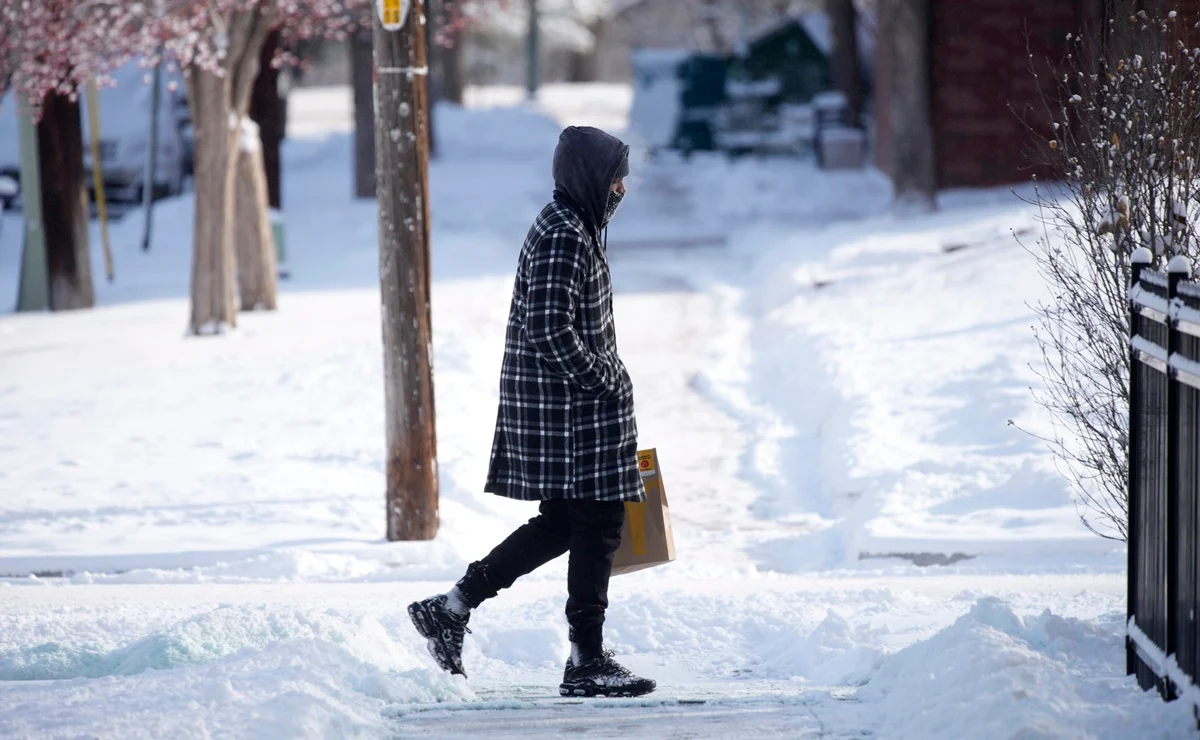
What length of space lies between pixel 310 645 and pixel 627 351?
9196mm

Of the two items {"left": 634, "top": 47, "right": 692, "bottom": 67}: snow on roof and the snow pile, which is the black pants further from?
{"left": 634, "top": 47, "right": 692, "bottom": 67}: snow on roof

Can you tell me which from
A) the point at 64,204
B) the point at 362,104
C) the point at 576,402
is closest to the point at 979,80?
the point at 362,104

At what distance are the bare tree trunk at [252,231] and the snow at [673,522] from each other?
394 millimetres

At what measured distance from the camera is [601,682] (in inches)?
179

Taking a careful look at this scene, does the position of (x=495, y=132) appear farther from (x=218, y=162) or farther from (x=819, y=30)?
(x=218, y=162)

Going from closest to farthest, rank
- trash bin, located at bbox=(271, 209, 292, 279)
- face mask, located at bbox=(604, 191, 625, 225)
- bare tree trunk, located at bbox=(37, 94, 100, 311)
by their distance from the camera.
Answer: face mask, located at bbox=(604, 191, 625, 225)
bare tree trunk, located at bbox=(37, 94, 100, 311)
trash bin, located at bbox=(271, 209, 292, 279)

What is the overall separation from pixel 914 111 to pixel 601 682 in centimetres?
1751

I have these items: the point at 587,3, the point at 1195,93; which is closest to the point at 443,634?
the point at 1195,93

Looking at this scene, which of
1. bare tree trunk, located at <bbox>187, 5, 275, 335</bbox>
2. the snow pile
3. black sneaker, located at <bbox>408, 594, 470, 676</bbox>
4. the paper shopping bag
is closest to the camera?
the snow pile

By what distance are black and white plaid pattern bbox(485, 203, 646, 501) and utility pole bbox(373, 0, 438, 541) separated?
2.60 m

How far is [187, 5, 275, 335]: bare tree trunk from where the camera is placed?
43.7 ft

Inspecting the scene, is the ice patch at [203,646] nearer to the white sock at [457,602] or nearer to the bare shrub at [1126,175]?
the white sock at [457,602]

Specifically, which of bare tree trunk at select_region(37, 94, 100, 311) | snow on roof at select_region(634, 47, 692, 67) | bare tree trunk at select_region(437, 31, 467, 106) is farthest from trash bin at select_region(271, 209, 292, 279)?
bare tree trunk at select_region(437, 31, 467, 106)

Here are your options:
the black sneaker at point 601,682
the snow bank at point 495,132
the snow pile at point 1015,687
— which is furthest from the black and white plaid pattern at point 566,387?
the snow bank at point 495,132
